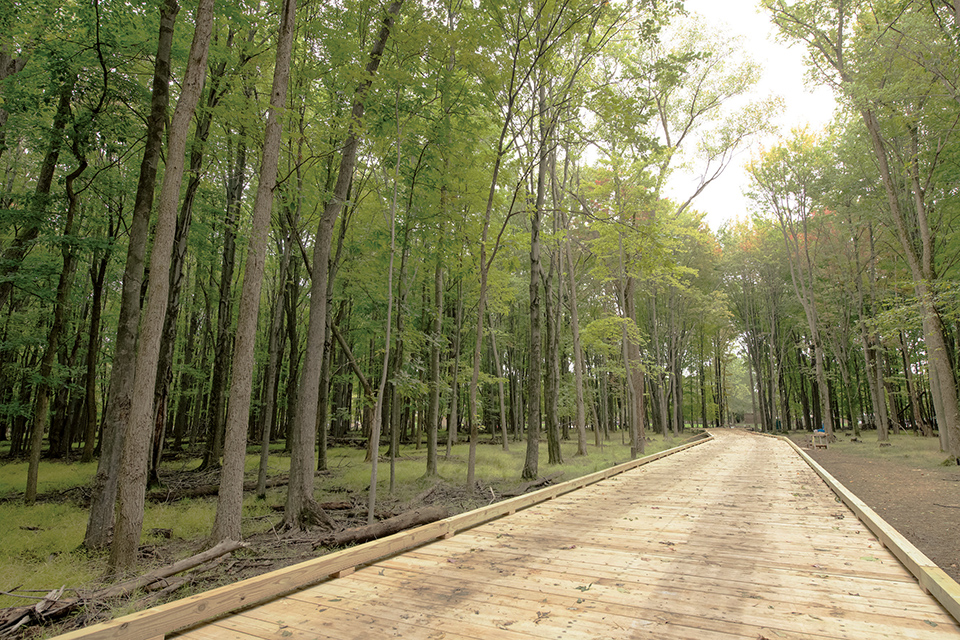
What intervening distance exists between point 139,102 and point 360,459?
44.0 ft

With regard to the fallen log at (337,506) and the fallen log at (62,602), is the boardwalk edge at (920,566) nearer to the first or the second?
the fallen log at (62,602)

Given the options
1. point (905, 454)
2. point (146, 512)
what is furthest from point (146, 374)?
point (905, 454)

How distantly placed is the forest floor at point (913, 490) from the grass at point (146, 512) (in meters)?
6.19

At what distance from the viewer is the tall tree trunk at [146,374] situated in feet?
16.2

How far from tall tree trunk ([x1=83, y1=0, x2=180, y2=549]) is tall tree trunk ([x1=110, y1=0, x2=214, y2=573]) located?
1486 mm

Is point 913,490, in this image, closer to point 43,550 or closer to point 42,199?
point 43,550

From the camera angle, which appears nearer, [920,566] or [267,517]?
[920,566]

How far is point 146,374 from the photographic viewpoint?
4984mm

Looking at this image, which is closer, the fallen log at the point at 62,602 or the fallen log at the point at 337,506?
the fallen log at the point at 62,602

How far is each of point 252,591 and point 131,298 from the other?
5530 mm

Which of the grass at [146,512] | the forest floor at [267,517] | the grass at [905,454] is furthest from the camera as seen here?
the grass at [905,454]

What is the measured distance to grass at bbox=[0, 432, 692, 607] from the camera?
209 inches

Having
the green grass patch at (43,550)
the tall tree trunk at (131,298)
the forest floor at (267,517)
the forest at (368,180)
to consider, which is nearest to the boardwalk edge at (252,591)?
the forest floor at (267,517)

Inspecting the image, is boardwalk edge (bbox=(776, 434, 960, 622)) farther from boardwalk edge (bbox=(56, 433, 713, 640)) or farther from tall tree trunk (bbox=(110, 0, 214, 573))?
tall tree trunk (bbox=(110, 0, 214, 573))
